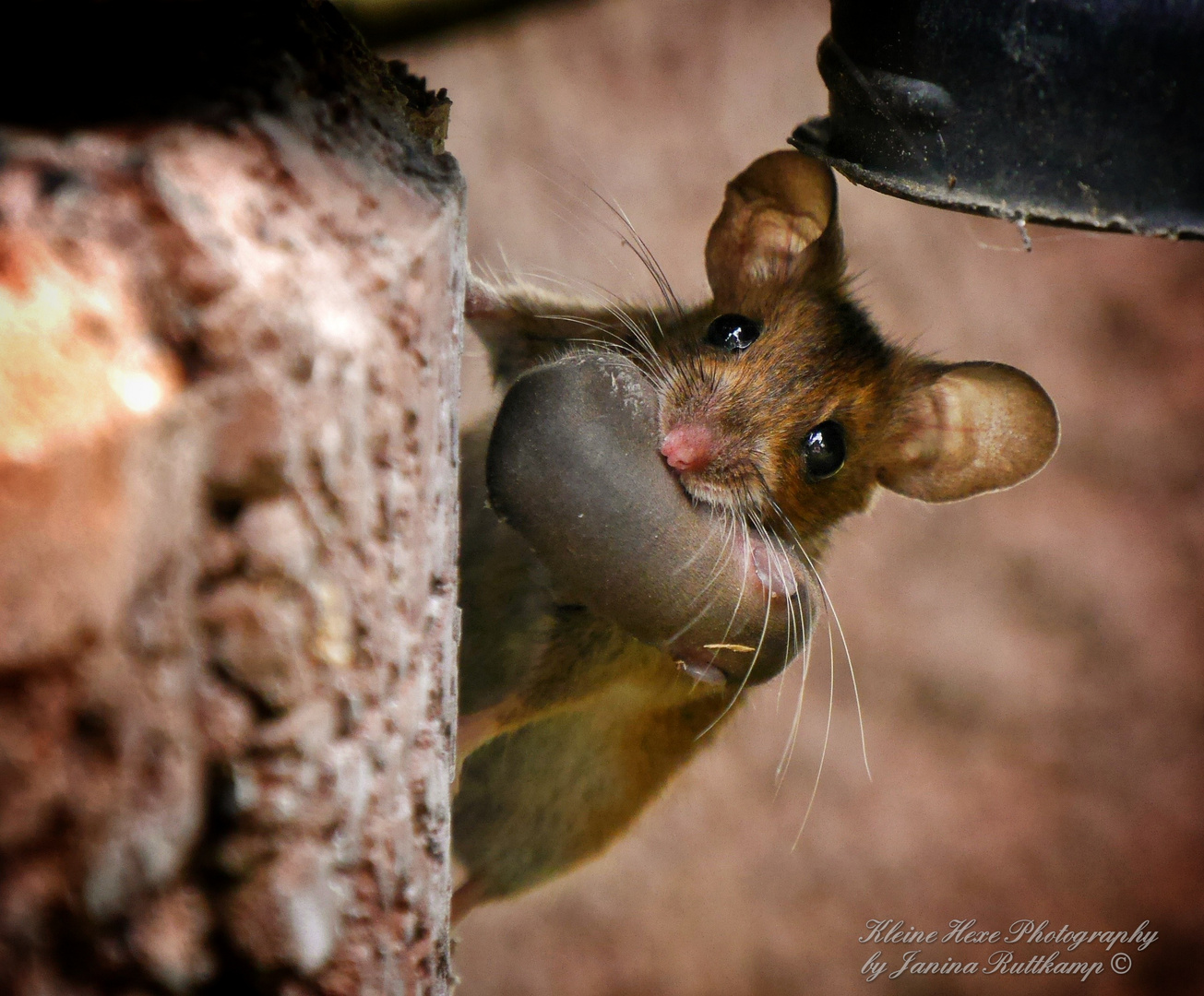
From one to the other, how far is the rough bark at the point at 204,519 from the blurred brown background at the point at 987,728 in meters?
3.19

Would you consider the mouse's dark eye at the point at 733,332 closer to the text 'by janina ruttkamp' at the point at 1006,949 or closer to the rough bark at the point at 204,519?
the rough bark at the point at 204,519

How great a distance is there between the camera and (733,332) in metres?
1.99

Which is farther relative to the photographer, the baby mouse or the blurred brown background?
the blurred brown background

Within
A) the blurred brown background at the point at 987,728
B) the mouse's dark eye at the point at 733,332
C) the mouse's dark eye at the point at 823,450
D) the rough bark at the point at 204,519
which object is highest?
the rough bark at the point at 204,519

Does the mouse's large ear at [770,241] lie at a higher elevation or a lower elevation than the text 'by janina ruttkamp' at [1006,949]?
higher

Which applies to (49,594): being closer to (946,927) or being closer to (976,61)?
(976,61)

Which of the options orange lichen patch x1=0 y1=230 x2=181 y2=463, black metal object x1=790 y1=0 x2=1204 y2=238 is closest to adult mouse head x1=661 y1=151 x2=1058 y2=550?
black metal object x1=790 y1=0 x2=1204 y2=238

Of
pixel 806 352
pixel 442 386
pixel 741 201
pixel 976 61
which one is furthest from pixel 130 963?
pixel 741 201

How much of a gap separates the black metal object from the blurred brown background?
110 inches

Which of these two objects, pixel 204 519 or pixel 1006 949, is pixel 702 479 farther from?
pixel 1006 949

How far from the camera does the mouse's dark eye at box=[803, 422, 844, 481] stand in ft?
6.35

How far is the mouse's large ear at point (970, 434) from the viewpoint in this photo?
6.05 ft

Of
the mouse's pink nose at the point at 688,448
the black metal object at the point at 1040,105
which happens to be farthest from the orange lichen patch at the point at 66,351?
the mouse's pink nose at the point at 688,448

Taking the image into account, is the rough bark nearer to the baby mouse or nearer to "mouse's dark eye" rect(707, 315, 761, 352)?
the baby mouse
